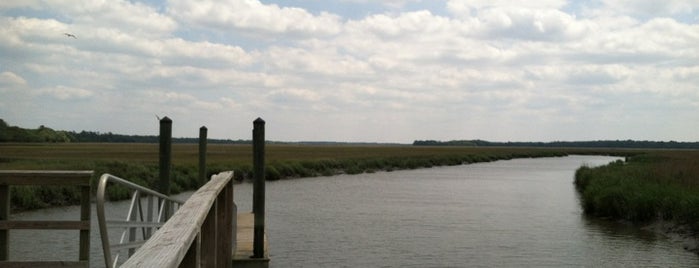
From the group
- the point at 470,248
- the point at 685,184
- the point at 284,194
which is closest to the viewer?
the point at 470,248

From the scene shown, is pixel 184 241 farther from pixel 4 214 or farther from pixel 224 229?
pixel 224 229

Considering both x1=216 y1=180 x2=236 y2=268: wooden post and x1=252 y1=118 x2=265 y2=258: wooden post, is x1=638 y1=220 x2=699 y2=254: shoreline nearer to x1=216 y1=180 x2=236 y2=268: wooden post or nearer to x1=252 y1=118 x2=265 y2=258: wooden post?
x1=252 y1=118 x2=265 y2=258: wooden post

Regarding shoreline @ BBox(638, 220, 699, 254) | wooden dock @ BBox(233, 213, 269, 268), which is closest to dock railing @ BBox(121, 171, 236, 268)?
wooden dock @ BBox(233, 213, 269, 268)

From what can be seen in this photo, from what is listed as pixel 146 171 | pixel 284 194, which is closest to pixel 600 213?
pixel 284 194

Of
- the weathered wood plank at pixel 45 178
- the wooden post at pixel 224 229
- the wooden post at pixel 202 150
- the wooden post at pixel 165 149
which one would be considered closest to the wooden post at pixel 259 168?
the wooden post at pixel 165 149

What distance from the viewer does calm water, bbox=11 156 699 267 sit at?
14258mm

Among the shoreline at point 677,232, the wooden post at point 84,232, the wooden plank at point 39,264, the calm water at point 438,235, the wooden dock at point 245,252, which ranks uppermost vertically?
the wooden post at point 84,232

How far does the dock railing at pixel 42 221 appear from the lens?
→ 5.99m

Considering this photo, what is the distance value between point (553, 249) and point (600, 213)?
22.3 feet

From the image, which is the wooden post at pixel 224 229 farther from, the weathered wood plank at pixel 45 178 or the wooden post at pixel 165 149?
the wooden post at pixel 165 149

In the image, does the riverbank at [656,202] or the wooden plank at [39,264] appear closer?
the wooden plank at [39,264]

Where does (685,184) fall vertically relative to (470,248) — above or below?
above

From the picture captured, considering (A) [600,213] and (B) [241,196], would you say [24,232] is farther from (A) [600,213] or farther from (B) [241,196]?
(A) [600,213]

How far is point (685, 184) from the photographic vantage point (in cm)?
2105
